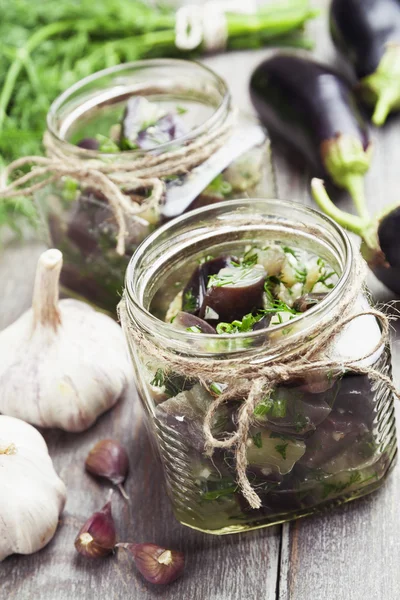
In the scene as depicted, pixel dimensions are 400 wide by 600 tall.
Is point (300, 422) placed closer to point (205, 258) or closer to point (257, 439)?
point (257, 439)

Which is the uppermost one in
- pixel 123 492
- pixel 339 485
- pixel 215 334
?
pixel 215 334

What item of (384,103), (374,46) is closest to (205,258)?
(384,103)

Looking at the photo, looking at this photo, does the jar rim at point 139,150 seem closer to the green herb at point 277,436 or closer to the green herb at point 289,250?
the green herb at point 289,250

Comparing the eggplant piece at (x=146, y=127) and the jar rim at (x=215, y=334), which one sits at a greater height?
the jar rim at (x=215, y=334)

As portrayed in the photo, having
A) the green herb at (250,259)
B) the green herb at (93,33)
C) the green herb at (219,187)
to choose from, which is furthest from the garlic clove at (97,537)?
the green herb at (93,33)

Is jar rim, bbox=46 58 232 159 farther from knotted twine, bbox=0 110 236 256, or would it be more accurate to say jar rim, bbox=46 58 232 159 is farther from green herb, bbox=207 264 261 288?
green herb, bbox=207 264 261 288

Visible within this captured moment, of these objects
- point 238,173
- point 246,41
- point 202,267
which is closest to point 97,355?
point 202,267

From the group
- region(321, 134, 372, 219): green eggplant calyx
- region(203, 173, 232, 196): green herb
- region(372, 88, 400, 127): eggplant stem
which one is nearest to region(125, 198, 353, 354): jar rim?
region(203, 173, 232, 196): green herb
